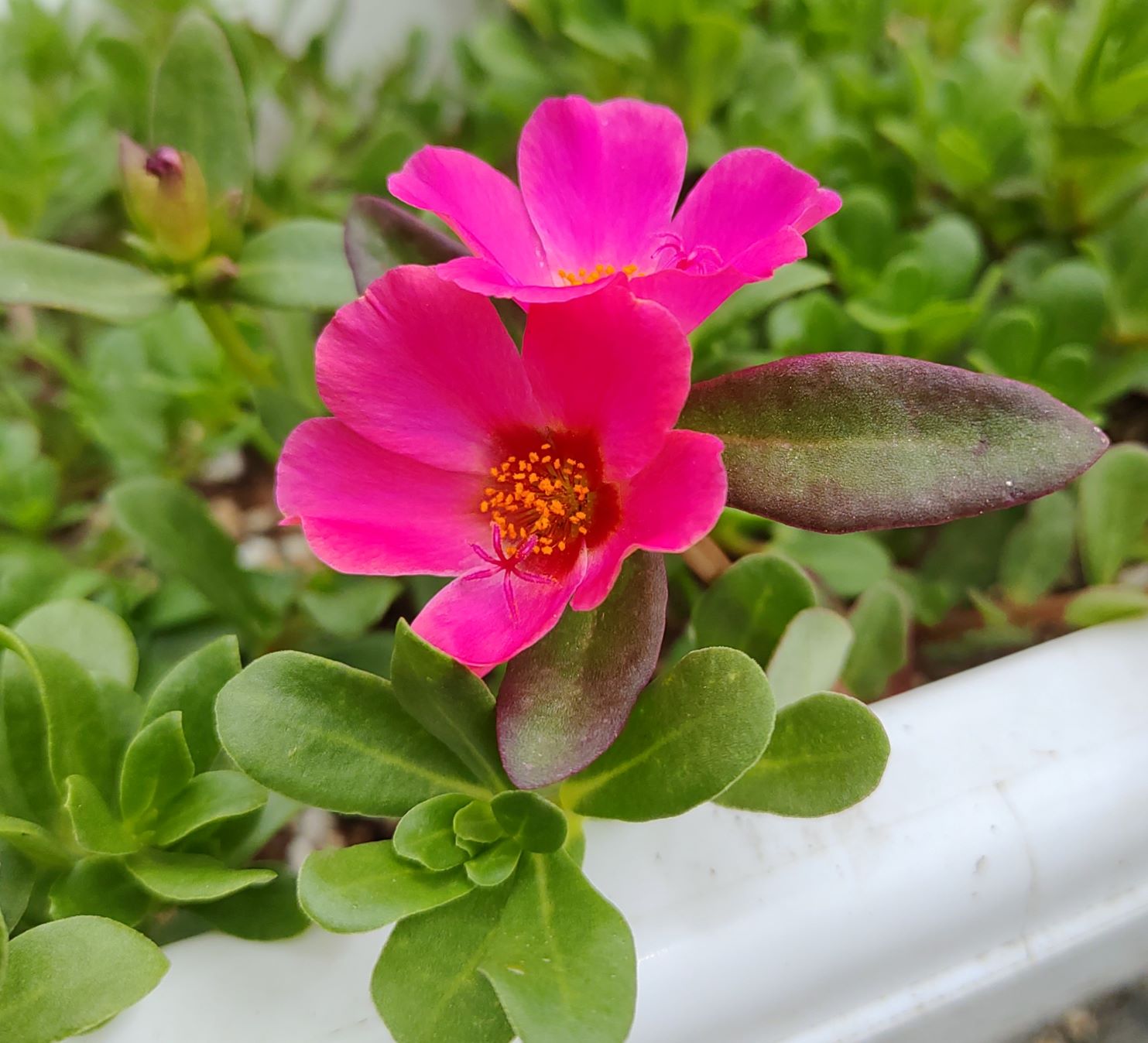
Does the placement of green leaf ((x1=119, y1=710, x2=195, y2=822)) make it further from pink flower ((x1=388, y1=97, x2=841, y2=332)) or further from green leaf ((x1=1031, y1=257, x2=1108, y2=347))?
green leaf ((x1=1031, y1=257, x2=1108, y2=347))

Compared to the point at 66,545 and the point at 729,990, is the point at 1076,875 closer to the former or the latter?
the point at 729,990

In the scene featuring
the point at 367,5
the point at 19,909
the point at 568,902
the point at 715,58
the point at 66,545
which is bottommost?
the point at 66,545

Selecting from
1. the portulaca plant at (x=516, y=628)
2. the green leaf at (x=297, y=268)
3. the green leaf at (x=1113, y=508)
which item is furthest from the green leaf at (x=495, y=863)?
the green leaf at (x=1113, y=508)

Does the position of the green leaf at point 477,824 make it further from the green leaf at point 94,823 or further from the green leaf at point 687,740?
the green leaf at point 94,823

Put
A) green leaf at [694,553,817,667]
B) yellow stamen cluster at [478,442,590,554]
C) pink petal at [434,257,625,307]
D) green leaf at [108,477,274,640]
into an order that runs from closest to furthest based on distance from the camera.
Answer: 1. pink petal at [434,257,625,307]
2. yellow stamen cluster at [478,442,590,554]
3. green leaf at [694,553,817,667]
4. green leaf at [108,477,274,640]

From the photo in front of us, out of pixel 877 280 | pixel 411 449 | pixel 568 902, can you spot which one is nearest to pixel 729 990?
pixel 568 902

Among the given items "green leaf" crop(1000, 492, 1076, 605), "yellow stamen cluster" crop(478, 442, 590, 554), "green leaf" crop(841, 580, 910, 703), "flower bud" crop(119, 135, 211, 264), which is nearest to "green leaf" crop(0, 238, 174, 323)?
"flower bud" crop(119, 135, 211, 264)

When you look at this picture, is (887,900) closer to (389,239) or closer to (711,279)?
(711,279)
